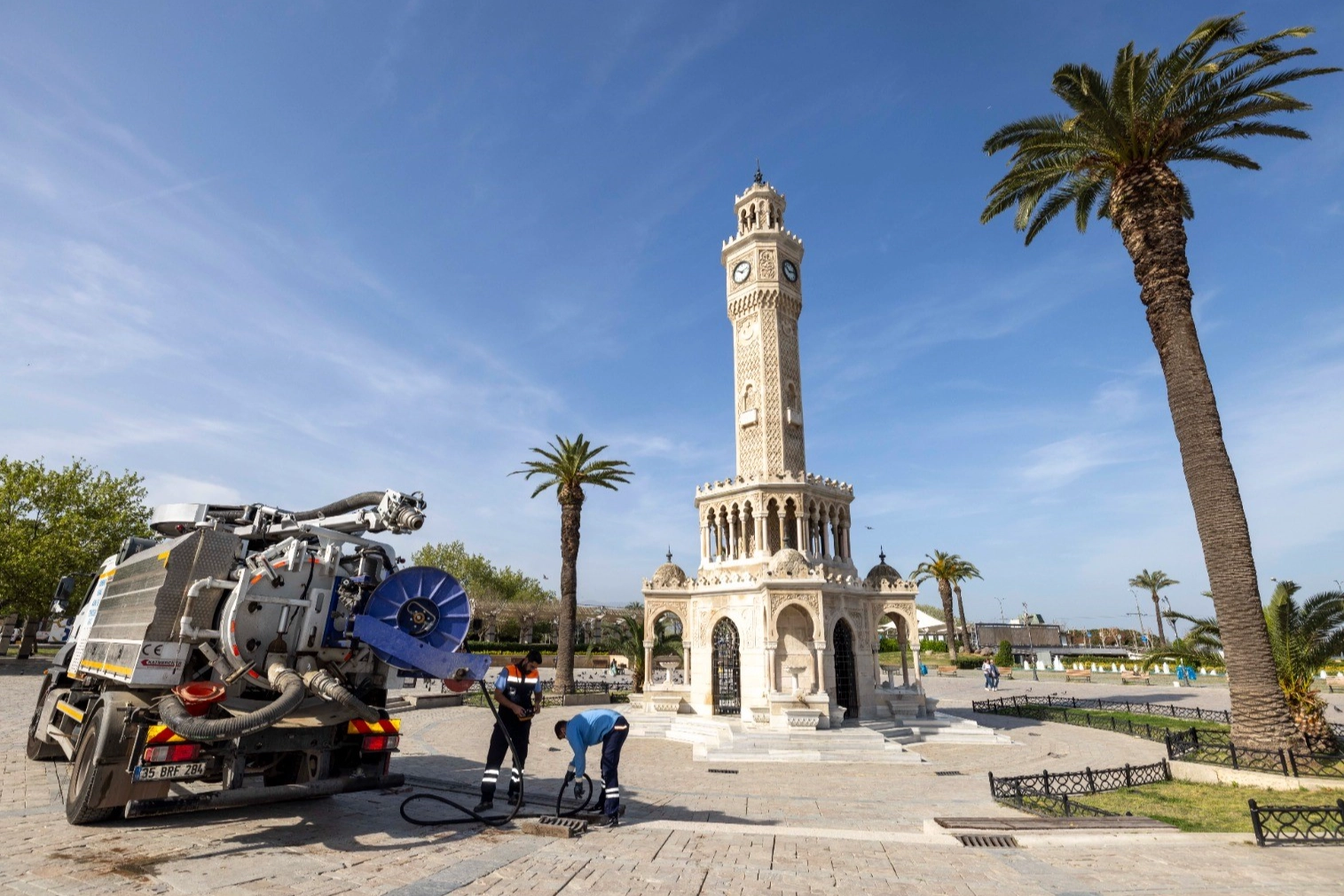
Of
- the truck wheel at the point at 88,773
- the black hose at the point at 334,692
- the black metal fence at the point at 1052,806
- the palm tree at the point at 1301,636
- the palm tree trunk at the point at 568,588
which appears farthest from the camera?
the palm tree trunk at the point at 568,588

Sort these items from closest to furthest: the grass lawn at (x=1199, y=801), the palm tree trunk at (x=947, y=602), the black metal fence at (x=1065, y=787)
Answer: the grass lawn at (x=1199, y=801), the black metal fence at (x=1065, y=787), the palm tree trunk at (x=947, y=602)

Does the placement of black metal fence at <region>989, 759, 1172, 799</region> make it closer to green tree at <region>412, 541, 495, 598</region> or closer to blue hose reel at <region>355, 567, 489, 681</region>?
blue hose reel at <region>355, 567, 489, 681</region>

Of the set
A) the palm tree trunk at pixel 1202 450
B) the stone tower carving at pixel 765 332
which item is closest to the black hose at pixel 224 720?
the palm tree trunk at pixel 1202 450

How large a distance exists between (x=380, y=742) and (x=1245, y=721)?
14.8m

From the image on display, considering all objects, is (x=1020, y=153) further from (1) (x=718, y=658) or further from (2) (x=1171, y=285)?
(1) (x=718, y=658)

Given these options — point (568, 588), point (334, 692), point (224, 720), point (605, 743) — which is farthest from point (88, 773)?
point (568, 588)

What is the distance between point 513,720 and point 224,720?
3.22 metres

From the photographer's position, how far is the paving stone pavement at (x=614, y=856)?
5809 mm

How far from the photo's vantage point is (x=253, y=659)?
23.8 ft

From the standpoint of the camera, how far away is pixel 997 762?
1541 cm

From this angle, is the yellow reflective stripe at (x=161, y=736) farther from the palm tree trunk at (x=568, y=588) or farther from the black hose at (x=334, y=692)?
the palm tree trunk at (x=568, y=588)

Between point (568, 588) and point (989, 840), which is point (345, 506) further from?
point (568, 588)

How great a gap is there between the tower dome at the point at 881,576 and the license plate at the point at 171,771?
20519 millimetres

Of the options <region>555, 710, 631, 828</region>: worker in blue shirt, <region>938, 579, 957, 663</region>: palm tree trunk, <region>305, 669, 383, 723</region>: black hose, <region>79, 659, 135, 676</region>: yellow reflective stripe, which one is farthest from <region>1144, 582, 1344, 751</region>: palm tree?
<region>938, 579, 957, 663</region>: palm tree trunk
